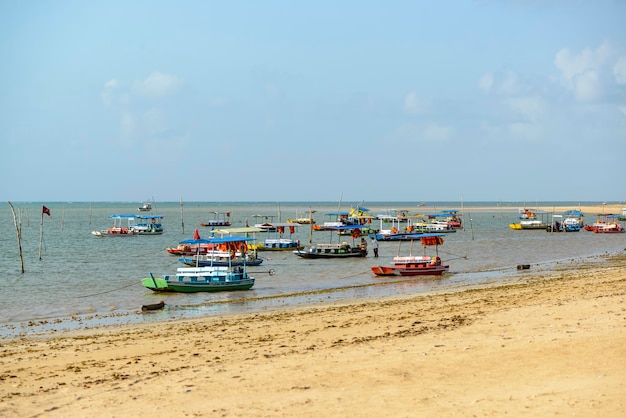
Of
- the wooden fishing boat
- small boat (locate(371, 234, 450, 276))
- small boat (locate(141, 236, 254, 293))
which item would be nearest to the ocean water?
small boat (locate(141, 236, 254, 293))

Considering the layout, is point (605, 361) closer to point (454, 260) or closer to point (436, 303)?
point (436, 303)

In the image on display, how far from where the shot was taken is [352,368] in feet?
42.2

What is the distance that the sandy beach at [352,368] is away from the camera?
34.8ft

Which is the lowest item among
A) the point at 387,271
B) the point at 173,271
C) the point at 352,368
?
the point at 173,271

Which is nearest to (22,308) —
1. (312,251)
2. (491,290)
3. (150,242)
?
(491,290)

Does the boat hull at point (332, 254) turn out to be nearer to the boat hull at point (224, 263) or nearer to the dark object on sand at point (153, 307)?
the boat hull at point (224, 263)

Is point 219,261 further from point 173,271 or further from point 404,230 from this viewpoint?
point 404,230

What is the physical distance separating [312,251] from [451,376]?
4653 centimetres

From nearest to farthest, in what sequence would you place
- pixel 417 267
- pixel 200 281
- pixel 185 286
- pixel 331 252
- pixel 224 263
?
pixel 185 286 → pixel 200 281 → pixel 417 267 → pixel 224 263 → pixel 331 252

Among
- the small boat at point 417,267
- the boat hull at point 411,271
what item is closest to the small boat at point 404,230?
the small boat at point 417,267

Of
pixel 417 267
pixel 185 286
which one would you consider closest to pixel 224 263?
pixel 185 286

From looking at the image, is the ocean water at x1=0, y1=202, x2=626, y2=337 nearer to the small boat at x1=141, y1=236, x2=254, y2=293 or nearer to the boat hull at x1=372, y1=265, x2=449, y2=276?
the small boat at x1=141, y1=236, x2=254, y2=293

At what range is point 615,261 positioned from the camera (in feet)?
156

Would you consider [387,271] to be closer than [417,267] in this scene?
No
